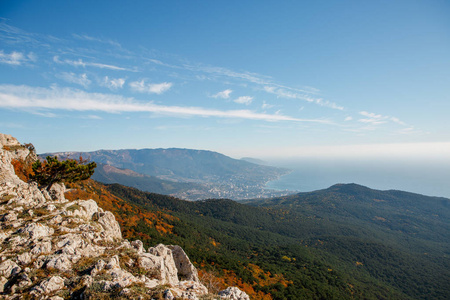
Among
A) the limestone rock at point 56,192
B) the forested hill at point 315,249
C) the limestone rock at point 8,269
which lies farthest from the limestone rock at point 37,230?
the forested hill at point 315,249

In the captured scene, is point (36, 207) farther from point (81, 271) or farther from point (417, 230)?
point (417, 230)

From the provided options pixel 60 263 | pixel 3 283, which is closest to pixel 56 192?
pixel 60 263

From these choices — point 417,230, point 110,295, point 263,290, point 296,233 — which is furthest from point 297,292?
point 417,230

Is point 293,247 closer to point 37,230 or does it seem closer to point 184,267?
point 184,267

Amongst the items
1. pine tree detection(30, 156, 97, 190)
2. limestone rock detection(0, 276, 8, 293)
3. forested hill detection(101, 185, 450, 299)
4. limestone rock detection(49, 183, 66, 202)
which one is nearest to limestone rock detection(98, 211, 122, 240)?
limestone rock detection(0, 276, 8, 293)

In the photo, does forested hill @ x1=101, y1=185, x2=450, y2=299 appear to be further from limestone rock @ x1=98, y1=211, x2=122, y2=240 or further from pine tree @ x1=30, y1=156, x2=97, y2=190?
limestone rock @ x1=98, y1=211, x2=122, y2=240

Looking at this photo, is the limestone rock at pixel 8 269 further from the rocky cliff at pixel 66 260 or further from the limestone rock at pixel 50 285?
the limestone rock at pixel 50 285

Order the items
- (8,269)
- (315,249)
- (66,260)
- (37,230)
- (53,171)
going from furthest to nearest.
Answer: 1. (315,249)
2. (53,171)
3. (37,230)
4. (66,260)
5. (8,269)
